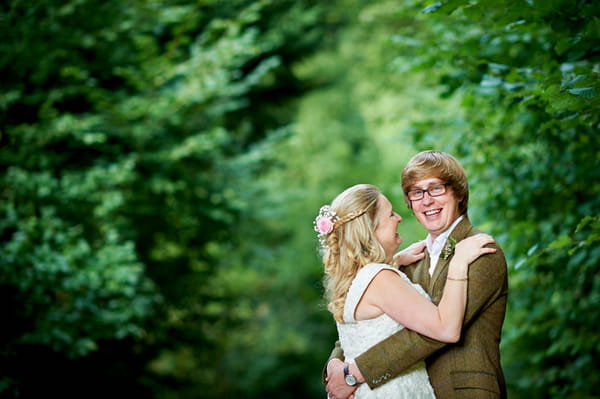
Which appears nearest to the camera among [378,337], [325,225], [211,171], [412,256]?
[378,337]

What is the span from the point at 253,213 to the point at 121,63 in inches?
106

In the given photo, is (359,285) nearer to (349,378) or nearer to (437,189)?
(349,378)

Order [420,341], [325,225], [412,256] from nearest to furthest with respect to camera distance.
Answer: [420,341], [325,225], [412,256]

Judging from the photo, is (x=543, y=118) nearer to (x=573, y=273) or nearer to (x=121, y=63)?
(x=573, y=273)

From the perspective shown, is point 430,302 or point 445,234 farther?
point 445,234

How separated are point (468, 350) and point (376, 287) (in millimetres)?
407

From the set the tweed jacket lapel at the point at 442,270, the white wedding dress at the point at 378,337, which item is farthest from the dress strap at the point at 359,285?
the tweed jacket lapel at the point at 442,270

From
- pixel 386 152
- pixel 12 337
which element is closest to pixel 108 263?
pixel 12 337

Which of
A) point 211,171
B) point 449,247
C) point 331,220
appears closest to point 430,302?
point 449,247

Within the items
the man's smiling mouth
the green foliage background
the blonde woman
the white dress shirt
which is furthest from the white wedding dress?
the green foliage background

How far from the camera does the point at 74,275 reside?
460cm

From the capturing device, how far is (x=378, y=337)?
228 centimetres

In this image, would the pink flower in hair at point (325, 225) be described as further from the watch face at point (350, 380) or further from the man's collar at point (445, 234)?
the watch face at point (350, 380)

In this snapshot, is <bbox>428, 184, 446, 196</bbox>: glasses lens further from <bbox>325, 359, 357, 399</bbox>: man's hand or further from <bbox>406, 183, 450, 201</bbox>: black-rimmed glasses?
<bbox>325, 359, 357, 399</bbox>: man's hand
